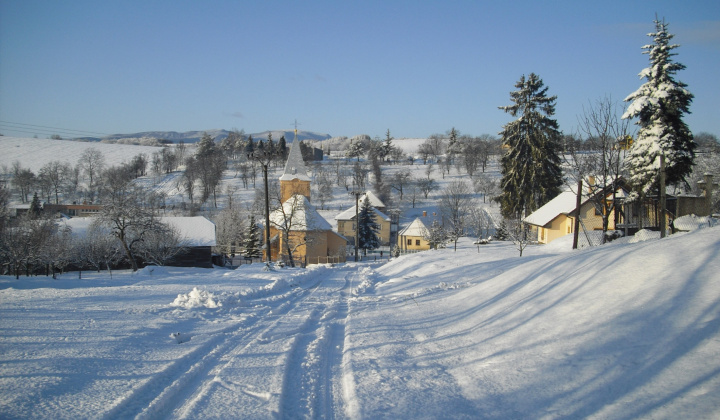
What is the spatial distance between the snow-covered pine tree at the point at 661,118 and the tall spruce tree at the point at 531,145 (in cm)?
1270

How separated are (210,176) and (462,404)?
88.8 metres

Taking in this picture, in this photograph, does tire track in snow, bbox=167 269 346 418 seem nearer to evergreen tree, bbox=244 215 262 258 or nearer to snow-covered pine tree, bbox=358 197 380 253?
evergreen tree, bbox=244 215 262 258

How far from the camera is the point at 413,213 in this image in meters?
76.3

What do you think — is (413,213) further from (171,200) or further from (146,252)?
(146,252)

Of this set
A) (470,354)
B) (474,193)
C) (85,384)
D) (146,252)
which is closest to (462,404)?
(470,354)

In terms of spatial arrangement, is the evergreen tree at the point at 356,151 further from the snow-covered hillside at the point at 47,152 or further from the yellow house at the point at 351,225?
the yellow house at the point at 351,225

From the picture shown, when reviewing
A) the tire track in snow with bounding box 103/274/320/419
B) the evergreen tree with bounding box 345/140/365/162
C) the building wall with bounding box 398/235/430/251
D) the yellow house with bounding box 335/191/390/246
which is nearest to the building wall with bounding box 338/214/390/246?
the yellow house with bounding box 335/191/390/246

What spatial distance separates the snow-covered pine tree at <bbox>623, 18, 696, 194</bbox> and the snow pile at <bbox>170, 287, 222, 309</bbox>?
22.1m

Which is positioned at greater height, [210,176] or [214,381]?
[210,176]

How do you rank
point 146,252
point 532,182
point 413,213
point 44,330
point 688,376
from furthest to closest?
point 413,213
point 532,182
point 146,252
point 44,330
point 688,376

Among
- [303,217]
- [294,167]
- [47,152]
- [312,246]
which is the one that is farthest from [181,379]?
[47,152]

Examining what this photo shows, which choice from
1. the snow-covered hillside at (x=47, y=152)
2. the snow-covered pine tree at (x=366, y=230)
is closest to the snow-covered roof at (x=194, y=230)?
the snow-covered pine tree at (x=366, y=230)

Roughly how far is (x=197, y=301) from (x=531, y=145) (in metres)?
33.3

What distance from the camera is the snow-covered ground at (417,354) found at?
14.1ft
